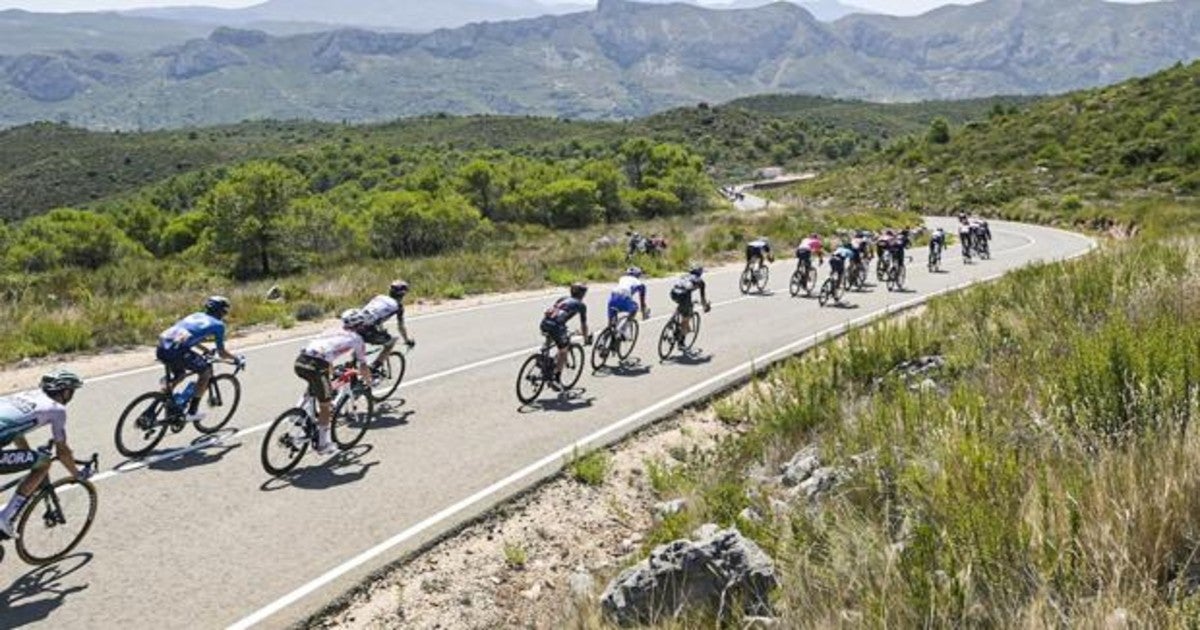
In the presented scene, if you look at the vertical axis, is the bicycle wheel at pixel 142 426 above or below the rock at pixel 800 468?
above

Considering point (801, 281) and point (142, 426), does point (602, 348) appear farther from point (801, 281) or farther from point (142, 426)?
point (801, 281)

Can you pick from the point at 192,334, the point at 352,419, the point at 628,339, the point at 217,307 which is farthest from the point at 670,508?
the point at 628,339

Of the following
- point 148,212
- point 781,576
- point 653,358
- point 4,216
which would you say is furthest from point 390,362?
point 4,216

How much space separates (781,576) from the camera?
16.3 ft

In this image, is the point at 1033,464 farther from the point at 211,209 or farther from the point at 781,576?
the point at 211,209

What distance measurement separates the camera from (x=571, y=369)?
43.5ft

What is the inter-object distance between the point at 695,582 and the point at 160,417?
24.3 ft

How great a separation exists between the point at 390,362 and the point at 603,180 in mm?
48824

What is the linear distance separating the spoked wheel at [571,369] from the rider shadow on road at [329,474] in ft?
12.6

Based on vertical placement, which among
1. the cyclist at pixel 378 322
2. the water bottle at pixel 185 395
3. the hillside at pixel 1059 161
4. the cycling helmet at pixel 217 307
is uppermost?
the cycling helmet at pixel 217 307

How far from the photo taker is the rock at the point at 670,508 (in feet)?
25.1

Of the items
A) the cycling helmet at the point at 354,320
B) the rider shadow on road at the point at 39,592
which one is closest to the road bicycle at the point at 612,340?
the cycling helmet at the point at 354,320

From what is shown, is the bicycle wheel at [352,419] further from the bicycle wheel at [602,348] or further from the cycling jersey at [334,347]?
the bicycle wheel at [602,348]

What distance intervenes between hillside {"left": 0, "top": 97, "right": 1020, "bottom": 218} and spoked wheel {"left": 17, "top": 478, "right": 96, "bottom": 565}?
439ft
